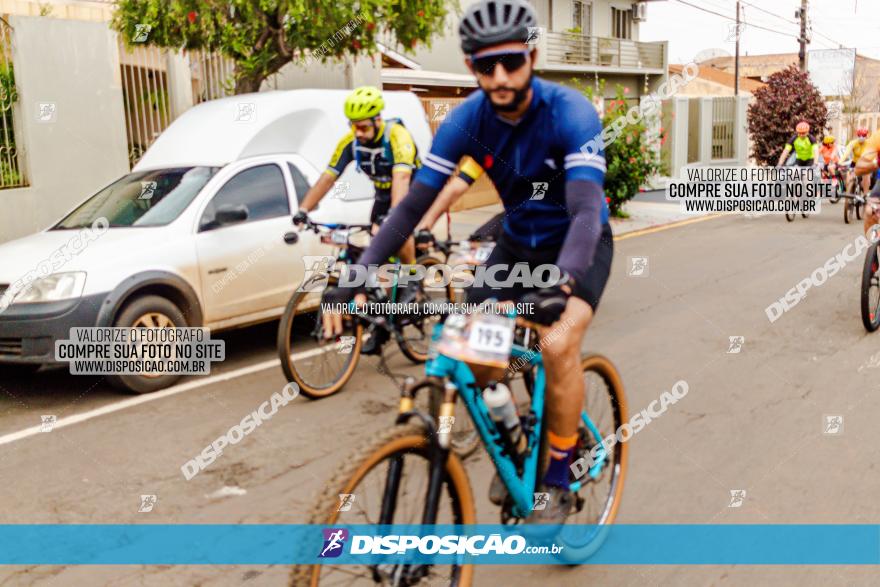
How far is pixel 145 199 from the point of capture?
7.50m

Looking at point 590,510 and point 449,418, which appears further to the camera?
point 590,510

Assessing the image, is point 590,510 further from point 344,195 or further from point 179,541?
point 344,195

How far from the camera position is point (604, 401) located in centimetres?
407

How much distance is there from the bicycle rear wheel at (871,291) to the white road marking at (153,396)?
4894mm

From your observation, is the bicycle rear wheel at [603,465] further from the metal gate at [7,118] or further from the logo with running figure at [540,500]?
the metal gate at [7,118]

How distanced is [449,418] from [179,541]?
6.83 feet

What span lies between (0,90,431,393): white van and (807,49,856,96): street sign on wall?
43188 millimetres

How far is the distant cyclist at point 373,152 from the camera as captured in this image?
664 cm

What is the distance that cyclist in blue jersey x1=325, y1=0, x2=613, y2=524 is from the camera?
3104 millimetres

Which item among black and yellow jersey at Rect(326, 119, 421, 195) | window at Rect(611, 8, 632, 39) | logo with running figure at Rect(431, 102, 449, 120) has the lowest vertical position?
black and yellow jersey at Rect(326, 119, 421, 195)

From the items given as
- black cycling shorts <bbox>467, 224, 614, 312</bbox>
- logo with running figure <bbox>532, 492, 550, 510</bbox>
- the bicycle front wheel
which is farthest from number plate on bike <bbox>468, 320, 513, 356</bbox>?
the bicycle front wheel

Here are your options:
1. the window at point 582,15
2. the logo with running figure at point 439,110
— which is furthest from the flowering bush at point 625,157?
the window at point 582,15

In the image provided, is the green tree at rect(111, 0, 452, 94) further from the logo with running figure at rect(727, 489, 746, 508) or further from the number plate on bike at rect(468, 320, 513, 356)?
the number plate on bike at rect(468, 320, 513, 356)

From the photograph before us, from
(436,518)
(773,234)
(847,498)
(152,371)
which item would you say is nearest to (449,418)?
(436,518)
